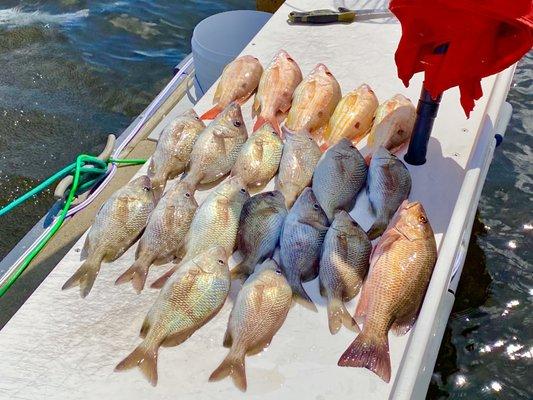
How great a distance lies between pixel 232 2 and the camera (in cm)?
785

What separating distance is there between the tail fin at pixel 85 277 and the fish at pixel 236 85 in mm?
1172

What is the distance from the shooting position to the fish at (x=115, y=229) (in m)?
2.40

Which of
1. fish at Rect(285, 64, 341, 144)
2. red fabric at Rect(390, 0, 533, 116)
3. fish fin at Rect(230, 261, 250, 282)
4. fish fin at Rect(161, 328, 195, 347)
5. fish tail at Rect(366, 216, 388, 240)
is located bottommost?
fish fin at Rect(161, 328, 195, 347)

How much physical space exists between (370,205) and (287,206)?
38cm

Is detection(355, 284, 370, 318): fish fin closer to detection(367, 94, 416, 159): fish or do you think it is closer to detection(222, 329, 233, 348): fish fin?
detection(222, 329, 233, 348): fish fin

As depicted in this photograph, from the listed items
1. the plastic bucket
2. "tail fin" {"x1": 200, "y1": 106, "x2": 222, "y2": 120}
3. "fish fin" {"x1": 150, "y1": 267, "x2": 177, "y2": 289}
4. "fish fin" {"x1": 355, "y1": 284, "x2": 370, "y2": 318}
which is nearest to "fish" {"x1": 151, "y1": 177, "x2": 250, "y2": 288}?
"fish fin" {"x1": 150, "y1": 267, "x2": 177, "y2": 289}

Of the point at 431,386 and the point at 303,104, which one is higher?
the point at 303,104

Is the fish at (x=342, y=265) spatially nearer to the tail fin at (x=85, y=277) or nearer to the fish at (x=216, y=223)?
the fish at (x=216, y=223)

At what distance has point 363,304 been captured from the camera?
224 cm

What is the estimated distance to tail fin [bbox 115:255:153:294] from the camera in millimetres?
2354

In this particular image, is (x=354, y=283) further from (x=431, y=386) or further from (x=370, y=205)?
(x=431, y=386)

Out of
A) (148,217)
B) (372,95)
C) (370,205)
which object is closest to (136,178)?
(148,217)

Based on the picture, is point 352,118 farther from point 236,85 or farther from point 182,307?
point 182,307

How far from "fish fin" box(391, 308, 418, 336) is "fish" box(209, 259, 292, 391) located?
410 millimetres
